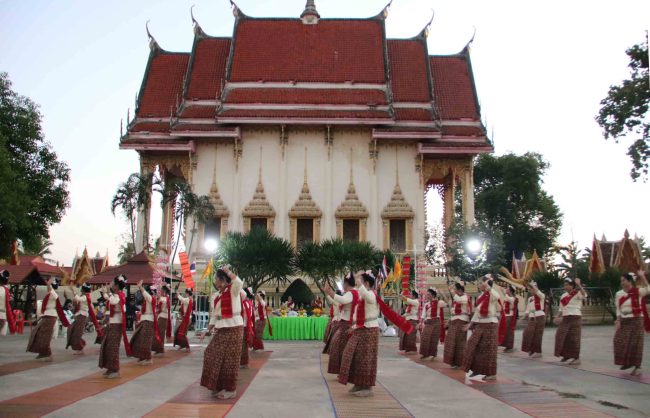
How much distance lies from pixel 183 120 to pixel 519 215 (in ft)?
106

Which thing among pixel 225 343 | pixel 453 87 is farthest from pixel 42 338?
pixel 453 87

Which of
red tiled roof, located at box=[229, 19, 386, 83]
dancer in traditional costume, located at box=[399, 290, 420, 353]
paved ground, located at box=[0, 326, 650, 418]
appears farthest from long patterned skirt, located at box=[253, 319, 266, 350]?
red tiled roof, located at box=[229, 19, 386, 83]

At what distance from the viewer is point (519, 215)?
5366 cm

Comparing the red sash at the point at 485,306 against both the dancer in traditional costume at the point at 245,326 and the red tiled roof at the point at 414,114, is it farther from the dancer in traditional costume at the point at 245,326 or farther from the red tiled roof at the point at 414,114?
the red tiled roof at the point at 414,114

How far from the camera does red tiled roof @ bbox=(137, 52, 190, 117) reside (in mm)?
34219

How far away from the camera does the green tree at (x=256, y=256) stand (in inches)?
939

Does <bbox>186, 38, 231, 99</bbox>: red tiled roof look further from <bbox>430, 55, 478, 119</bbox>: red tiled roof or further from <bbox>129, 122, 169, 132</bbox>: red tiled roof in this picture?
<bbox>430, 55, 478, 119</bbox>: red tiled roof

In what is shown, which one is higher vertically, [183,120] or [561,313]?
[183,120]

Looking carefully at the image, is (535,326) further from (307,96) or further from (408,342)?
(307,96)

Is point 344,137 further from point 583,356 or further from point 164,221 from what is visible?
point 583,356

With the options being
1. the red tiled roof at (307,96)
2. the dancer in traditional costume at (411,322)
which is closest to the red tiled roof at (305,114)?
the red tiled roof at (307,96)

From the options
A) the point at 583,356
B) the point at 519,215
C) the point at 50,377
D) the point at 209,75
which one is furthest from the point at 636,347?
the point at 519,215

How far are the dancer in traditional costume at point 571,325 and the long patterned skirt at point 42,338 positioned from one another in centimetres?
1062

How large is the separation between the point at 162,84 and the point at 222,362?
29769 mm
